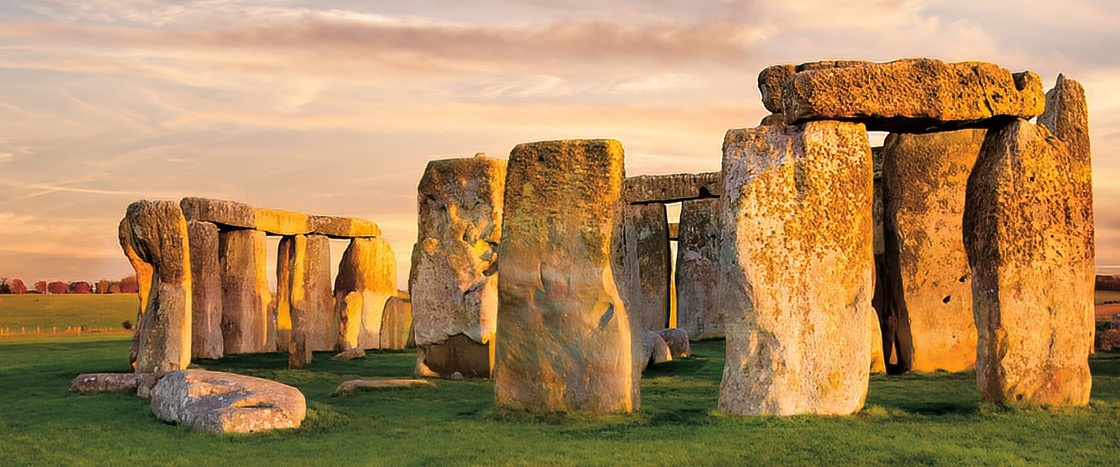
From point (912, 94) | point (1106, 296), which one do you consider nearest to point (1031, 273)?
point (912, 94)

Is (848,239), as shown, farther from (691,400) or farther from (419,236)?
(419,236)

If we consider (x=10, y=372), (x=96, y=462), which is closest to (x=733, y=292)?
(x=96, y=462)

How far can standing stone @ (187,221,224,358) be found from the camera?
2095 cm

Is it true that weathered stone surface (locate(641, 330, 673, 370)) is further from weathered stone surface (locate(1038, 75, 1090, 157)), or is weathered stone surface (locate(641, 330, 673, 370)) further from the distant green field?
the distant green field

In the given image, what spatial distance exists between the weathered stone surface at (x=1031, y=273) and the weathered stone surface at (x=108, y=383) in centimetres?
936

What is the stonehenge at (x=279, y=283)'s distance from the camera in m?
21.0

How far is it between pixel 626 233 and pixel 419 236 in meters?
5.65

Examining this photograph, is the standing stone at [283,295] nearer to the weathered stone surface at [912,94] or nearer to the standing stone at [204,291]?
the standing stone at [204,291]

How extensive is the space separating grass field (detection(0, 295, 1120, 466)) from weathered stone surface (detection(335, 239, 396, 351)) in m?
10.4

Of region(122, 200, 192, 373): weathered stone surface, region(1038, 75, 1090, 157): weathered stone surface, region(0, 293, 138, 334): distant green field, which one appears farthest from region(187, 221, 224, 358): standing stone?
region(1038, 75, 1090, 157): weathered stone surface

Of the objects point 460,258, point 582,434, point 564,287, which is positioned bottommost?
point 582,434

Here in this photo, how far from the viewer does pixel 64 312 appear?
128 ft

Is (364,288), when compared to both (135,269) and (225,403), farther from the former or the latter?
(225,403)

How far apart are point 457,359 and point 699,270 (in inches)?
372
